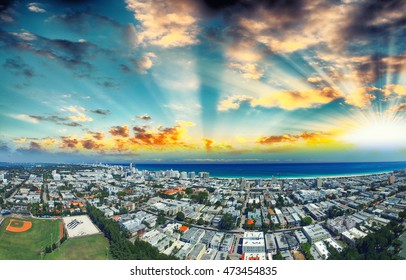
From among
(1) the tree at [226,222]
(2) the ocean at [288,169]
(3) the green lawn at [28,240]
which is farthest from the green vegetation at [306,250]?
(3) the green lawn at [28,240]

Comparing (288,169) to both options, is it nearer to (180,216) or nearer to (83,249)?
(180,216)

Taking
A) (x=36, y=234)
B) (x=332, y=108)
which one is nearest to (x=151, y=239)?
(x=36, y=234)

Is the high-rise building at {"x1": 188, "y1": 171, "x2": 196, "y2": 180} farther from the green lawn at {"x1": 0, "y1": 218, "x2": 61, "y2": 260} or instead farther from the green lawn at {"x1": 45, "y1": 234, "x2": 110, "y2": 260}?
the green lawn at {"x1": 0, "y1": 218, "x2": 61, "y2": 260}

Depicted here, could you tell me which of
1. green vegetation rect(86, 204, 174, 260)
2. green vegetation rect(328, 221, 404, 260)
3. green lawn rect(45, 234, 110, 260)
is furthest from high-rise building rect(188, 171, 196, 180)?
green vegetation rect(328, 221, 404, 260)

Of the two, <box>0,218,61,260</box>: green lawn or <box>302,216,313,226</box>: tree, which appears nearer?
<box>0,218,61,260</box>: green lawn

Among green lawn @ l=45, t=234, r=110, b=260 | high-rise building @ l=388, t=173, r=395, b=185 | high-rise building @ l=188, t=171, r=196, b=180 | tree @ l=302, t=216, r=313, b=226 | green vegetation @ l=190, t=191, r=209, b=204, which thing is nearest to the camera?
green lawn @ l=45, t=234, r=110, b=260

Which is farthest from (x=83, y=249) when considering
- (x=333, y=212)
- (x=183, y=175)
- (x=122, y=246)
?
(x=333, y=212)
